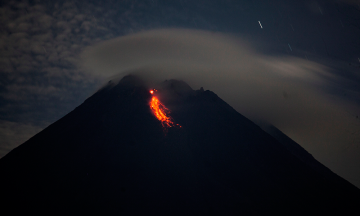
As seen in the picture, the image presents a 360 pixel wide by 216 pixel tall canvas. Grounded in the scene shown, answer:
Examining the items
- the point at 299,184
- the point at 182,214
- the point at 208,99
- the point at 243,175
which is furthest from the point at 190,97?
the point at 182,214

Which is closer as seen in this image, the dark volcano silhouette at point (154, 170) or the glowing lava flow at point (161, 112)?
the dark volcano silhouette at point (154, 170)

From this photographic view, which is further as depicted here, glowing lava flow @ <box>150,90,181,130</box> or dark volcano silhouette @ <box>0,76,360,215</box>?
glowing lava flow @ <box>150,90,181,130</box>

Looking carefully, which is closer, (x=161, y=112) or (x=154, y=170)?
(x=154, y=170)

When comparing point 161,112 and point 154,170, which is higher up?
point 161,112

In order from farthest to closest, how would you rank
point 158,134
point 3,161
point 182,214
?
point 158,134, point 3,161, point 182,214

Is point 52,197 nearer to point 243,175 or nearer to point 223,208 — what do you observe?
point 223,208
